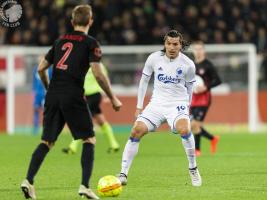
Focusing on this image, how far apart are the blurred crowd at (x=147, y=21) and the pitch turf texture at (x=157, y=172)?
22.3ft

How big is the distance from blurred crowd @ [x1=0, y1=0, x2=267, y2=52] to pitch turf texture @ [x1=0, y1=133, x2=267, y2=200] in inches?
268

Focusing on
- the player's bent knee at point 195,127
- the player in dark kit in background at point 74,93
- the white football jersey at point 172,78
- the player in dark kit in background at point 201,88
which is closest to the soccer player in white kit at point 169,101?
the white football jersey at point 172,78

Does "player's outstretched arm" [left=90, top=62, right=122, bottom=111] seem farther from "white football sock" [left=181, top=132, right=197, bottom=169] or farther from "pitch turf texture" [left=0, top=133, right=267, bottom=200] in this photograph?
"white football sock" [left=181, top=132, right=197, bottom=169]

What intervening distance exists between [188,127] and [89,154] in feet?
6.52

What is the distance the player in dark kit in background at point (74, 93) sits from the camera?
9.51 m

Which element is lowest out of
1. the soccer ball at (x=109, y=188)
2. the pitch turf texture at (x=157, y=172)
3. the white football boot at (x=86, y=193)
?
the pitch turf texture at (x=157, y=172)

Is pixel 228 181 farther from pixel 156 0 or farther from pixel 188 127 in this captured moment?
pixel 156 0

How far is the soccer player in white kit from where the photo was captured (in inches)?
440

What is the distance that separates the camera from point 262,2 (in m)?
28.5

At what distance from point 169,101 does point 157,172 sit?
6.64 feet

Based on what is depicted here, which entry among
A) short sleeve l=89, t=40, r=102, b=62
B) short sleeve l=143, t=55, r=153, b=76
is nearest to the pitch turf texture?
short sleeve l=143, t=55, r=153, b=76

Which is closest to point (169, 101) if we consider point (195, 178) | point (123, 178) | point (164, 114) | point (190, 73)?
point (164, 114)

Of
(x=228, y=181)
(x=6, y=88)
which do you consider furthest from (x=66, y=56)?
(x=6, y=88)

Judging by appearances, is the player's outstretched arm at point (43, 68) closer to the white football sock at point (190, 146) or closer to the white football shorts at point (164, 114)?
the white football shorts at point (164, 114)
